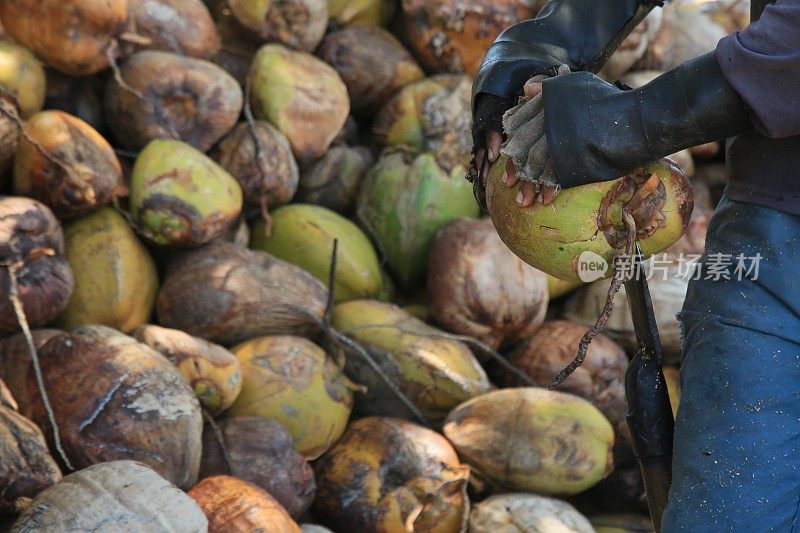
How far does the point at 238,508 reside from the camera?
2.17 meters

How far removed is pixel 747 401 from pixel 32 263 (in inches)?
76.4

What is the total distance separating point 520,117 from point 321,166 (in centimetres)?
231

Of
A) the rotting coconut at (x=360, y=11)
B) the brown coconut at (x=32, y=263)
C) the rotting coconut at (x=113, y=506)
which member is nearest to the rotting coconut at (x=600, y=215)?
the rotting coconut at (x=113, y=506)

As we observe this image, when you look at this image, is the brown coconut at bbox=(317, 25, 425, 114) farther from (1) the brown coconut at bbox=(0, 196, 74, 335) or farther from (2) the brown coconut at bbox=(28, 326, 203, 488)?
(2) the brown coconut at bbox=(28, 326, 203, 488)

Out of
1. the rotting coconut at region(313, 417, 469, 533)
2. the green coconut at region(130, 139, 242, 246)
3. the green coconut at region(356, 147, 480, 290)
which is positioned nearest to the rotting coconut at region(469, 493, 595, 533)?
the rotting coconut at region(313, 417, 469, 533)

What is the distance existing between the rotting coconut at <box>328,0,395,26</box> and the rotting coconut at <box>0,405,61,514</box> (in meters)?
2.40

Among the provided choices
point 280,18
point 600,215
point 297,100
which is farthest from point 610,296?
point 280,18

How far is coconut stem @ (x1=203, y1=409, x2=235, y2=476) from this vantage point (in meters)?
2.56

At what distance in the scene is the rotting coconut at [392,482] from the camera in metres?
2.74

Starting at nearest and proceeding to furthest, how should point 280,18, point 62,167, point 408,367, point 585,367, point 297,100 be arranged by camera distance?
point 62,167 < point 408,367 < point 585,367 < point 297,100 < point 280,18

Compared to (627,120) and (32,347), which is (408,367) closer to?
(32,347)

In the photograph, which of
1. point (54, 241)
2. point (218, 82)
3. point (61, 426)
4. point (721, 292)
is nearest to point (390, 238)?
point (218, 82)

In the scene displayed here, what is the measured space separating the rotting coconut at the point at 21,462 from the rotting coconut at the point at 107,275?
734 mm

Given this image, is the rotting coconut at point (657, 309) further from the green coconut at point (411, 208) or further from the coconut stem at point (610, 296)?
the coconut stem at point (610, 296)
